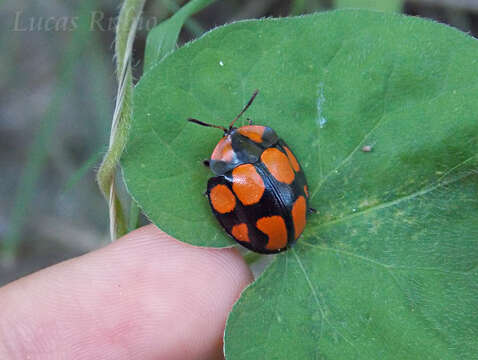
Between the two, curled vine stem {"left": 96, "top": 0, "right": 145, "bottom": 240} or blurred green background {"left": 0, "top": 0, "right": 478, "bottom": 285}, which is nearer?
curled vine stem {"left": 96, "top": 0, "right": 145, "bottom": 240}

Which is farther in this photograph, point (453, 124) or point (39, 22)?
point (39, 22)

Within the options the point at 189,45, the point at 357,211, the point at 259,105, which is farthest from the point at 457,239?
the point at 189,45

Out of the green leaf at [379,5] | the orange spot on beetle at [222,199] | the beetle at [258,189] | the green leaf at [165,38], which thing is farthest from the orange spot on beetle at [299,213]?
the green leaf at [379,5]

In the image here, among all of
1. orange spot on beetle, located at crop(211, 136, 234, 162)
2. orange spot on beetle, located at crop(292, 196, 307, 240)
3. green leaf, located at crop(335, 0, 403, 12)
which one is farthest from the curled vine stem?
green leaf, located at crop(335, 0, 403, 12)

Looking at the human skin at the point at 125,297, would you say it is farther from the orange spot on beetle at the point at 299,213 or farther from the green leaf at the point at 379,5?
the green leaf at the point at 379,5

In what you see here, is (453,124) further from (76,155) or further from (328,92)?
(76,155)

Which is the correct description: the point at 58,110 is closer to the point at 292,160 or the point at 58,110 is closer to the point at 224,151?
the point at 224,151

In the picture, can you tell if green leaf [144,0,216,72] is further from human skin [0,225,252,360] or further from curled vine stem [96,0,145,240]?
human skin [0,225,252,360]
